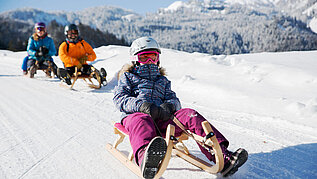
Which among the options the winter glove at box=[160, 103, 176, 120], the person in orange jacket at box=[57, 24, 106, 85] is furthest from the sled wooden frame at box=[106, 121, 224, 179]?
the person in orange jacket at box=[57, 24, 106, 85]

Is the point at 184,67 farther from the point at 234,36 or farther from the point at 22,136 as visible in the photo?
the point at 234,36

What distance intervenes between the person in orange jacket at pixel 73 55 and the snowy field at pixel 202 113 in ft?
1.21

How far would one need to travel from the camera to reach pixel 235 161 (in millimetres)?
1641

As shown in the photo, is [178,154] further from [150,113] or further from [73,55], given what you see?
[73,55]

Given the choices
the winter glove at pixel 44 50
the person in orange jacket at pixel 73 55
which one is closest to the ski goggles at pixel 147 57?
the person in orange jacket at pixel 73 55

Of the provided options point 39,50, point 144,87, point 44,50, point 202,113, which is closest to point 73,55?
point 44,50

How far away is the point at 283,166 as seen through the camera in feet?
6.66

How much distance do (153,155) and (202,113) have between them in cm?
224

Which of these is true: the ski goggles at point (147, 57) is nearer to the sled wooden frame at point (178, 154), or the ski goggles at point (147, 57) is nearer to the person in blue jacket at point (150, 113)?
the person in blue jacket at point (150, 113)

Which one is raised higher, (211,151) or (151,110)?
(151,110)

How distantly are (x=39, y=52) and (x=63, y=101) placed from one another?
11.2 ft

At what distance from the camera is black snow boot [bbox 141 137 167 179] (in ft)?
4.90

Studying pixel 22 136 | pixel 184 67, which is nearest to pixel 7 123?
pixel 22 136

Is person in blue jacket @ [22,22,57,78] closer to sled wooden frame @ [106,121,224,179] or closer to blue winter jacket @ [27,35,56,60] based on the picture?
blue winter jacket @ [27,35,56,60]
